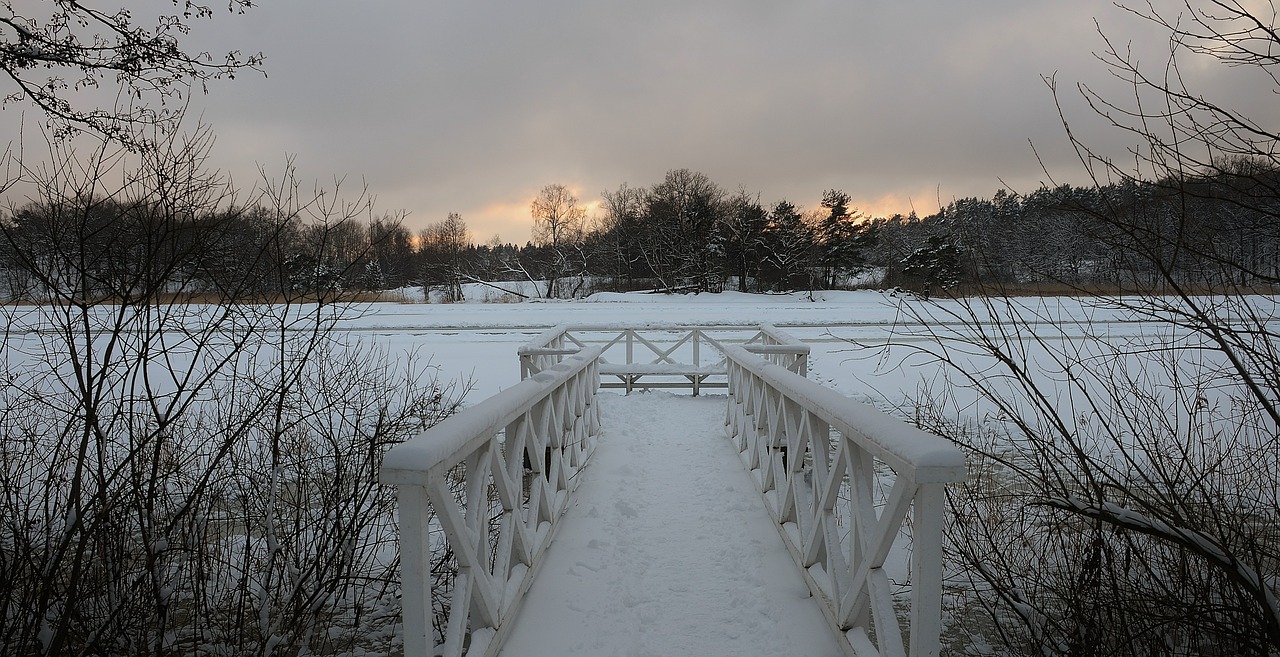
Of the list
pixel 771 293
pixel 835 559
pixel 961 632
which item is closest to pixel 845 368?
pixel 961 632

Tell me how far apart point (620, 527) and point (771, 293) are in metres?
35.6

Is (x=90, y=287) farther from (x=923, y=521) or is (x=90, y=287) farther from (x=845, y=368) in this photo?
(x=845, y=368)

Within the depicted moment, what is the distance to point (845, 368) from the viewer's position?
1294 cm

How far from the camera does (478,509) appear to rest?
8.84 feet

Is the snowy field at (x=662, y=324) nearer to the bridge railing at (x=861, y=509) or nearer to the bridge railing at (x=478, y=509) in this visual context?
the bridge railing at (x=861, y=509)

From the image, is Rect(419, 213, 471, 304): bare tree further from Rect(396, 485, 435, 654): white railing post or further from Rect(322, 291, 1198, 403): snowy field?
Rect(396, 485, 435, 654): white railing post

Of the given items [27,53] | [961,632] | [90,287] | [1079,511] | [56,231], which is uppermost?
[27,53]

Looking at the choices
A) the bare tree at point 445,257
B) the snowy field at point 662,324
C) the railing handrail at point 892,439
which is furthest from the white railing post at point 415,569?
the bare tree at point 445,257

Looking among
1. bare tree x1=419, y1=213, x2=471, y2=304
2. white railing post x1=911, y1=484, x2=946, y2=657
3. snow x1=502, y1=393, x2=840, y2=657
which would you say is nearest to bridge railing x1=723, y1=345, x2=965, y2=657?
white railing post x1=911, y1=484, x2=946, y2=657

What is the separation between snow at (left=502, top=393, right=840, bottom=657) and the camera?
291 centimetres

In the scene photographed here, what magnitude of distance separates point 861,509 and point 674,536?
179 cm

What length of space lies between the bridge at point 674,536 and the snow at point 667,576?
0.04 ft

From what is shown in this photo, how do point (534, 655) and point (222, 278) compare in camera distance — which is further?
point (222, 278)

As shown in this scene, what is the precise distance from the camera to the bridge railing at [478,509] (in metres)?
2.07
